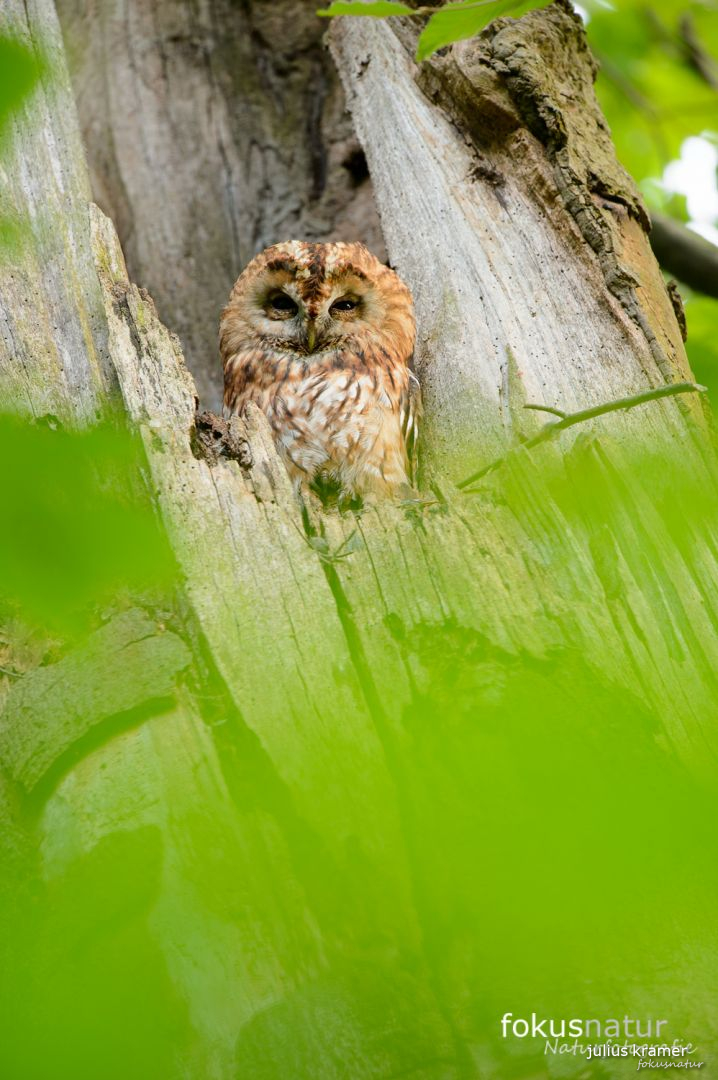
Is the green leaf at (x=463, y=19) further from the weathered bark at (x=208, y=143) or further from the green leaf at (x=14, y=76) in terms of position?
the weathered bark at (x=208, y=143)

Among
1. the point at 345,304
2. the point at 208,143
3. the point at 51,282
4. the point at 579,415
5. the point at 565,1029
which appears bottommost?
the point at 565,1029

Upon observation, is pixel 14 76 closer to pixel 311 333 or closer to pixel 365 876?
pixel 365 876

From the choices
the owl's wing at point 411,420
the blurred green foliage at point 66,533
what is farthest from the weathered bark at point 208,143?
the blurred green foliage at point 66,533

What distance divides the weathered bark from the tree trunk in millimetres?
1037

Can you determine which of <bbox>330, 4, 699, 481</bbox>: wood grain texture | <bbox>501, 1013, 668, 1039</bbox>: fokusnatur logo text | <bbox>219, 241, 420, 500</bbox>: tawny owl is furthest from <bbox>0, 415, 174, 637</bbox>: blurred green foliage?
<bbox>219, 241, 420, 500</bbox>: tawny owl

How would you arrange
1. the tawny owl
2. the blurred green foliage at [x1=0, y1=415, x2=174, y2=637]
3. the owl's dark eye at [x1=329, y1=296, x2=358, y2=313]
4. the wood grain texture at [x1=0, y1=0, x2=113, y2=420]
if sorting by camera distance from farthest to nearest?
the owl's dark eye at [x1=329, y1=296, x2=358, y2=313] < the tawny owl < the wood grain texture at [x1=0, y1=0, x2=113, y2=420] < the blurred green foliage at [x1=0, y1=415, x2=174, y2=637]

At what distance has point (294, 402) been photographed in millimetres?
3145

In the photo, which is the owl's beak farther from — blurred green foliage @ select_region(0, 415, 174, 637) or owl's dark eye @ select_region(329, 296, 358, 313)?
blurred green foliage @ select_region(0, 415, 174, 637)

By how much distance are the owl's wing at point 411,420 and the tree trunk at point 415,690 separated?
0.25ft

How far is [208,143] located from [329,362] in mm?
1384

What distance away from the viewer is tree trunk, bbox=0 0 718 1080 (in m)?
1.28

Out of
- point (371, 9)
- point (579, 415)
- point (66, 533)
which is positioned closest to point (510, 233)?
point (579, 415)

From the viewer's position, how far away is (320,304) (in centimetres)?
330

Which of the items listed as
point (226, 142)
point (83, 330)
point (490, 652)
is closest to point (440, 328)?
point (83, 330)
